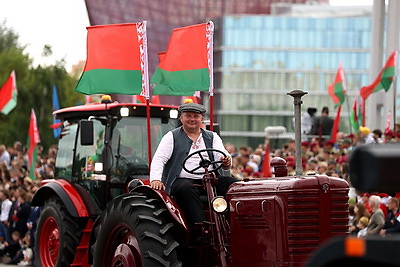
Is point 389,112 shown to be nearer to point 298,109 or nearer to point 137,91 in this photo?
point 137,91

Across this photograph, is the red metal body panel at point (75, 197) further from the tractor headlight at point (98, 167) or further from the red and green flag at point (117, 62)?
the red and green flag at point (117, 62)

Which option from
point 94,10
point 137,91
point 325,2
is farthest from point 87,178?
point 325,2

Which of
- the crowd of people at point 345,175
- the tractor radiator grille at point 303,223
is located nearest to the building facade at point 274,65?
the crowd of people at point 345,175

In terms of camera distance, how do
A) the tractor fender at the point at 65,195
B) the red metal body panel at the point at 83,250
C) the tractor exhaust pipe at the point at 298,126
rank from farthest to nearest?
1. the tractor fender at the point at 65,195
2. the red metal body panel at the point at 83,250
3. the tractor exhaust pipe at the point at 298,126

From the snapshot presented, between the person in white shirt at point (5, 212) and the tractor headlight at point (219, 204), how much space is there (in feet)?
43.2

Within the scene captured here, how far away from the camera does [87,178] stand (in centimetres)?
1283

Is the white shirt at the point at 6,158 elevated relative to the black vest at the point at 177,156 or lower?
lower

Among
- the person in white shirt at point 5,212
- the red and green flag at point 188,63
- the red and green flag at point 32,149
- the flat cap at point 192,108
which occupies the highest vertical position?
the red and green flag at point 188,63

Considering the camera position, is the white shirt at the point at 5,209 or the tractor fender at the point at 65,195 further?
the white shirt at the point at 5,209

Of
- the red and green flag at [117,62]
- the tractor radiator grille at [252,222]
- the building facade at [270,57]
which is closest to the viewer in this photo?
the tractor radiator grille at [252,222]

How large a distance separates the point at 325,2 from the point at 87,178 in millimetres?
77396

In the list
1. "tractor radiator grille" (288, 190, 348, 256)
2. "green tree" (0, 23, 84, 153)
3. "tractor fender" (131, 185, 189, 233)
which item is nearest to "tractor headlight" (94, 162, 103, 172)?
"tractor fender" (131, 185, 189, 233)

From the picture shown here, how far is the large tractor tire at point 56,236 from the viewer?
12570mm

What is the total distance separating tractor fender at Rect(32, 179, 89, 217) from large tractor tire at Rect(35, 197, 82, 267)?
0.16 meters
